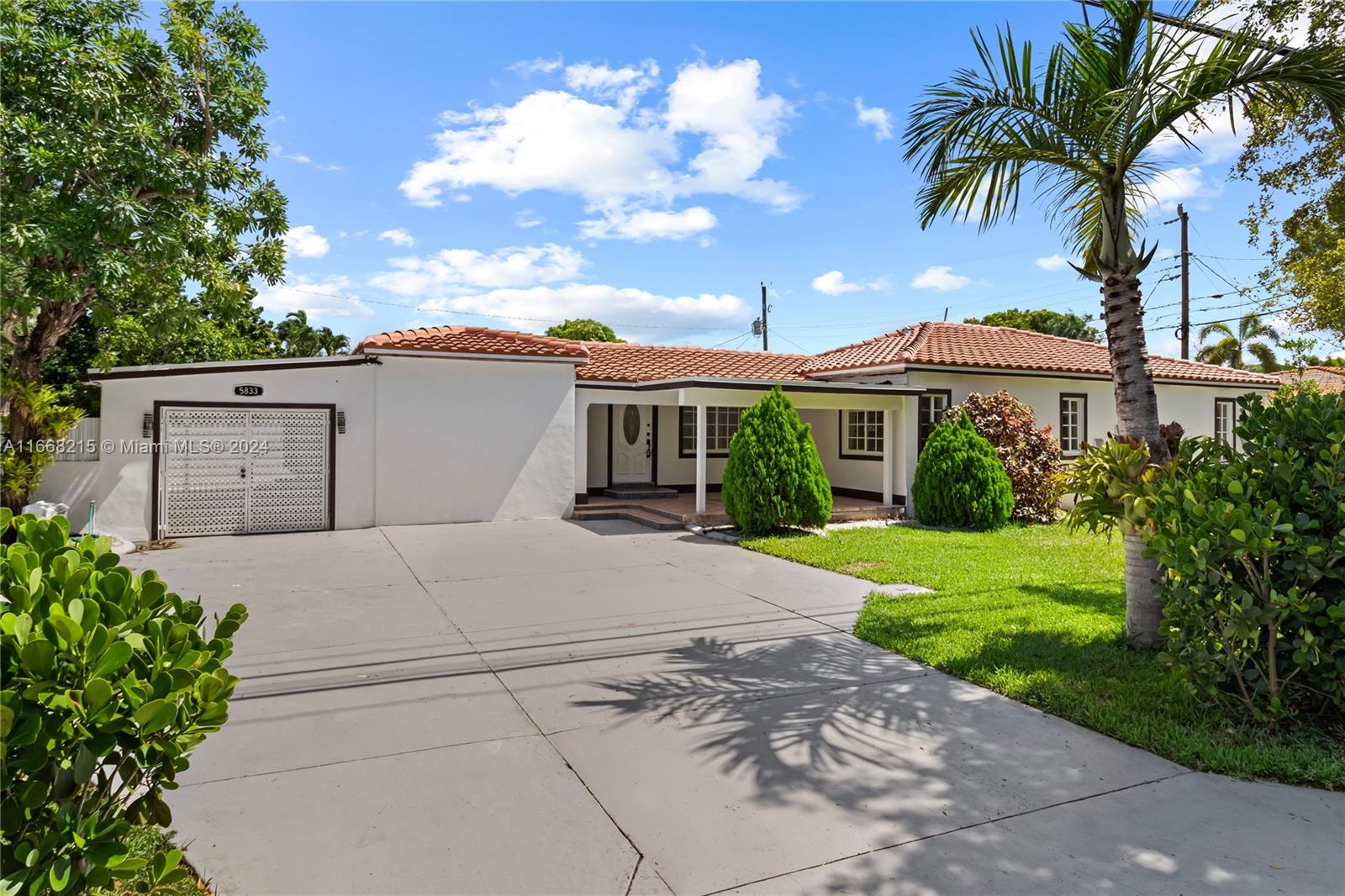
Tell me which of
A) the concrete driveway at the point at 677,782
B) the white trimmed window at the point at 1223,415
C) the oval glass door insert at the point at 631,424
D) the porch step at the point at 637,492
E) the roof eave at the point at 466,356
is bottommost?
the concrete driveway at the point at 677,782

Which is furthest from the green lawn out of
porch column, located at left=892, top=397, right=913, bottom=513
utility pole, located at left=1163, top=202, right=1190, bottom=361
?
utility pole, located at left=1163, top=202, right=1190, bottom=361

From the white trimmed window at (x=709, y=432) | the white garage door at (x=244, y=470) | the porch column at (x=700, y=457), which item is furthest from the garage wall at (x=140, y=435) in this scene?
the white trimmed window at (x=709, y=432)

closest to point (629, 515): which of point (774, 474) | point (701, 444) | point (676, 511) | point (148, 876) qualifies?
point (676, 511)

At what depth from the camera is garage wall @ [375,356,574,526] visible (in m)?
13.3

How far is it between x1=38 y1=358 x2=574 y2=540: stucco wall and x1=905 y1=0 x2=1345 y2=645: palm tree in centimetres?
915

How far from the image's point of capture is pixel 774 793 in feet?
11.7

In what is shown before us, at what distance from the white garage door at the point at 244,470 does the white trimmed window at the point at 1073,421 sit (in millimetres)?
15976

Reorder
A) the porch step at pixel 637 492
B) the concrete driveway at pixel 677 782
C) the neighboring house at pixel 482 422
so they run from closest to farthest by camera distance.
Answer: the concrete driveway at pixel 677 782 < the neighboring house at pixel 482 422 < the porch step at pixel 637 492

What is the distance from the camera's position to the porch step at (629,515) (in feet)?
45.0

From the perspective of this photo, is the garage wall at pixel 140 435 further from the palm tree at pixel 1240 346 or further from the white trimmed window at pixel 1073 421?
the palm tree at pixel 1240 346

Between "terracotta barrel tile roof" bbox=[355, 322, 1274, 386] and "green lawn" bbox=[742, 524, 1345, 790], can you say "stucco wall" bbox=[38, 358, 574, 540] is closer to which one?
"terracotta barrel tile roof" bbox=[355, 322, 1274, 386]

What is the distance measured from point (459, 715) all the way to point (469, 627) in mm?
2116

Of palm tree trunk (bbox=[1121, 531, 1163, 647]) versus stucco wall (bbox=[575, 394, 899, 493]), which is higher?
stucco wall (bbox=[575, 394, 899, 493])

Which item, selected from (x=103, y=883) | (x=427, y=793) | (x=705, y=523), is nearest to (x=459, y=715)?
(x=427, y=793)
